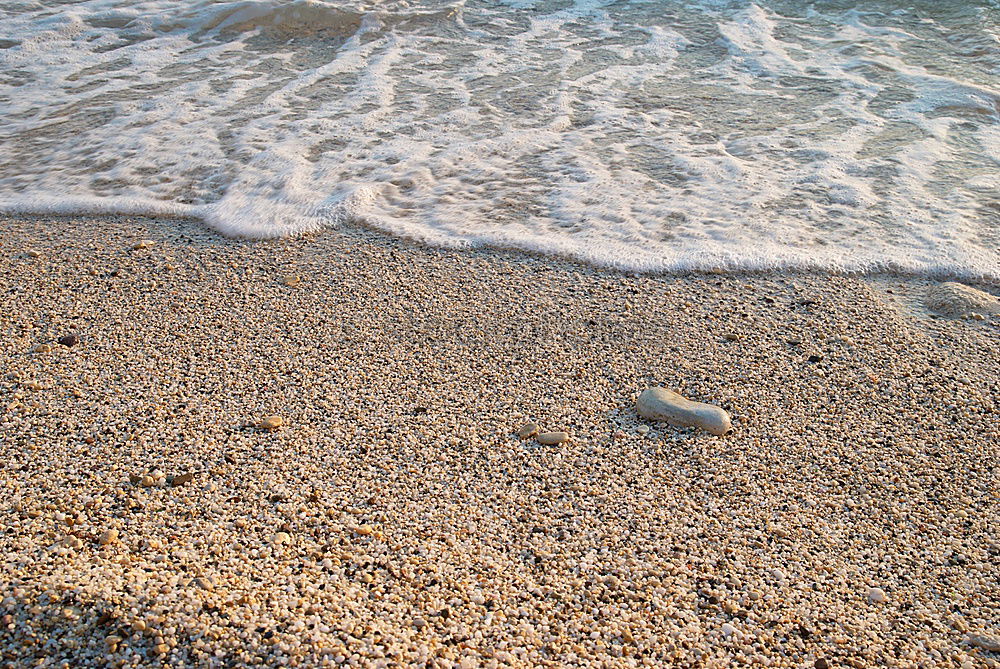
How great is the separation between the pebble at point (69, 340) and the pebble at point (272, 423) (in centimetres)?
74

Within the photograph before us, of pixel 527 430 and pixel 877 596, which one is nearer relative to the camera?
pixel 877 596

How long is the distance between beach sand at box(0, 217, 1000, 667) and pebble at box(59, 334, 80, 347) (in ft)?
0.06

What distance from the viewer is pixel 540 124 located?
4301 millimetres

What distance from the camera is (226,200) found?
3457mm

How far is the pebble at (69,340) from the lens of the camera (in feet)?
7.98

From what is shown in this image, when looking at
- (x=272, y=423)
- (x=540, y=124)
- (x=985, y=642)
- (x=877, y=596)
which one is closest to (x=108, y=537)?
(x=272, y=423)

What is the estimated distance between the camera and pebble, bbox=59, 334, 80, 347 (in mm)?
2432

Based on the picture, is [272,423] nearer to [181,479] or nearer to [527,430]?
[181,479]

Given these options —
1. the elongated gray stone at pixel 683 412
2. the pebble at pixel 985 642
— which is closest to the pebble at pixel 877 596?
the pebble at pixel 985 642

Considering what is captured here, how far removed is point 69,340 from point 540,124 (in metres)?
2.61

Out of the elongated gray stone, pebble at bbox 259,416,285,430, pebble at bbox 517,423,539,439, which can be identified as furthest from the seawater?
A: pebble at bbox 259,416,285,430

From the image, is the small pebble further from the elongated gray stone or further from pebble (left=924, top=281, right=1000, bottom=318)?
pebble (left=924, top=281, right=1000, bottom=318)

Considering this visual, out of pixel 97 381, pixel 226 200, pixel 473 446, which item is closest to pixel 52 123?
pixel 226 200

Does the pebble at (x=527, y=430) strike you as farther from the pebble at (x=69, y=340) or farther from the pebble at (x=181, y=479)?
the pebble at (x=69, y=340)
